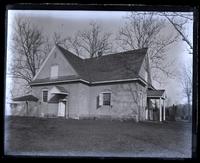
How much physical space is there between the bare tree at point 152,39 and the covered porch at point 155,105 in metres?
0.22

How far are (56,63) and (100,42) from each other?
0.69 metres

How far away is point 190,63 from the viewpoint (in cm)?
402

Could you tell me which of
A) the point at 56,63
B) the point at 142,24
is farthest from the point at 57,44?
the point at 142,24

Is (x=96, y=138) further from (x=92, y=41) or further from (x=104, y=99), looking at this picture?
(x=92, y=41)

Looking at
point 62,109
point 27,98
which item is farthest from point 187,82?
point 27,98

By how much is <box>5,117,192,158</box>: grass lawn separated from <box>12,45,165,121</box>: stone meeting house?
149 mm

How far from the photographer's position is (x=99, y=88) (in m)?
4.17

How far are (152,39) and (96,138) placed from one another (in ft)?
5.09

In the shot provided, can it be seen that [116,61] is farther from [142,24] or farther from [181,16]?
[181,16]

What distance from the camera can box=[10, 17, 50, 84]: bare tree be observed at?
406cm

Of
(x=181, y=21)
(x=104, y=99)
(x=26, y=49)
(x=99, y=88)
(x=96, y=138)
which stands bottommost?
(x=96, y=138)

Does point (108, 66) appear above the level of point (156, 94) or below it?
above

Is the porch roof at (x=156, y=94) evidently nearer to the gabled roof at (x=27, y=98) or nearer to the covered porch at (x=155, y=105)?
the covered porch at (x=155, y=105)

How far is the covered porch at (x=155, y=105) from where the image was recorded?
412 centimetres
